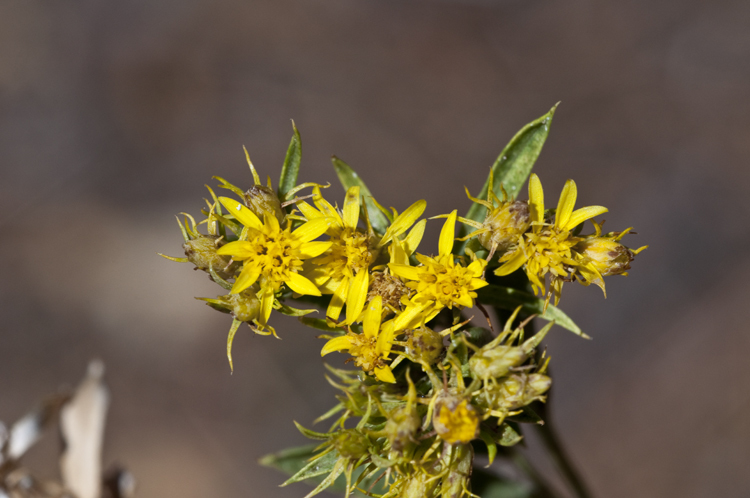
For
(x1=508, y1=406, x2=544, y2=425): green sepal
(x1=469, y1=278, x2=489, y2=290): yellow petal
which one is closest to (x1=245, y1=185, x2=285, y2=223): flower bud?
(x1=469, y1=278, x2=489, y2=290): yellow petal

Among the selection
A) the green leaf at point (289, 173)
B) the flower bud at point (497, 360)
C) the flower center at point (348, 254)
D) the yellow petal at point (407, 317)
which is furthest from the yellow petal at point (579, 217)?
the green leaf at point (289, 173)

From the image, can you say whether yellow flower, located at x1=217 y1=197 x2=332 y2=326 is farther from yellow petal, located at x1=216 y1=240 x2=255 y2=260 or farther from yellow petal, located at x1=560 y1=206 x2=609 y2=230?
yellow petal, located at x1=560 y1=206 x2=609 y2=230

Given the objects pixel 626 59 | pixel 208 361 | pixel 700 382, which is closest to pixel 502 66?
pixel 626 59

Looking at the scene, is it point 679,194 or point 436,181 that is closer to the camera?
point 679,194

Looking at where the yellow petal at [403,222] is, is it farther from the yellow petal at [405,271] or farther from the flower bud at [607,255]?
the flower bud at [607,255]

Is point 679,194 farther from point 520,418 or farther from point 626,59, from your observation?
point 520,418
